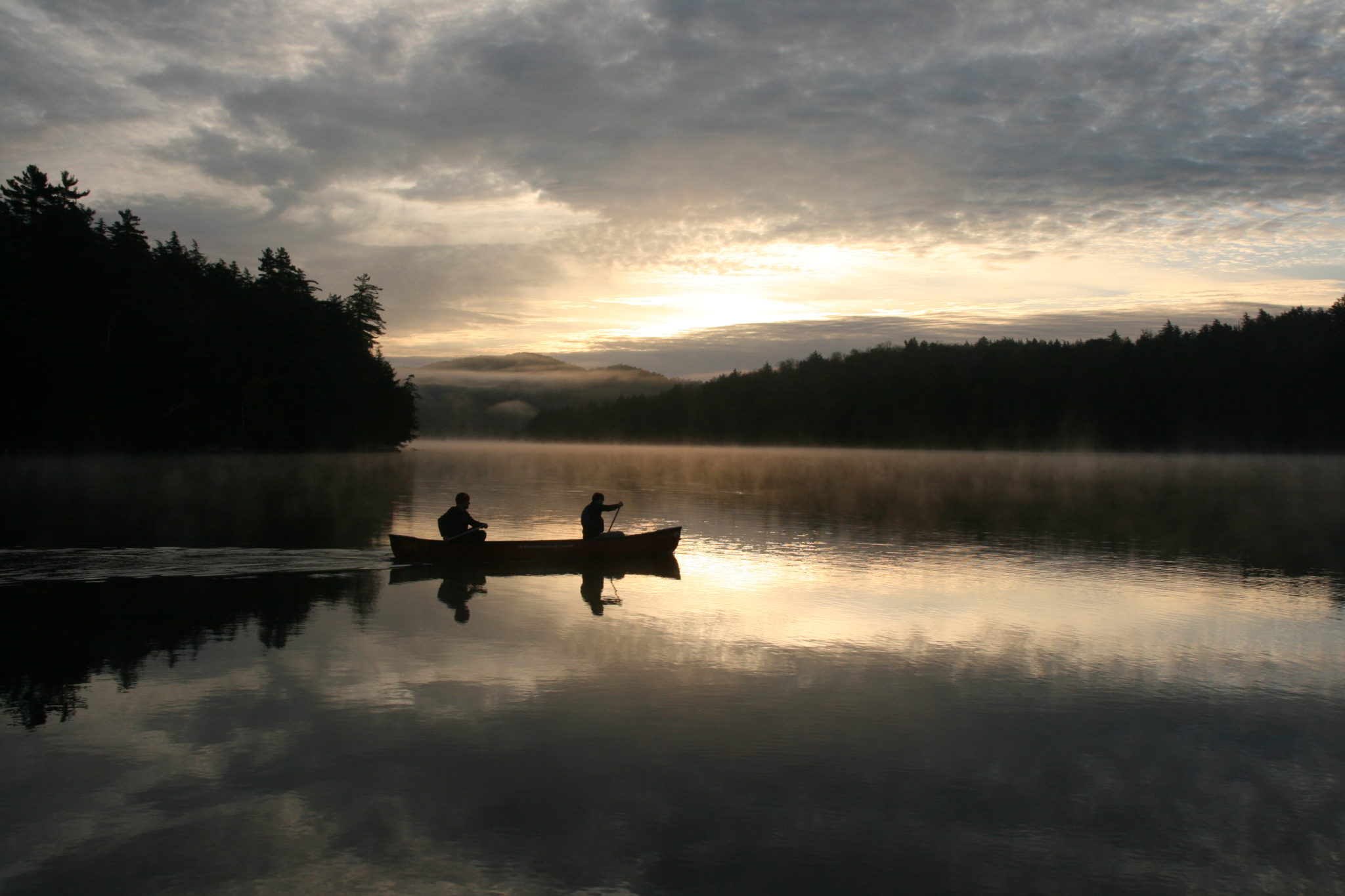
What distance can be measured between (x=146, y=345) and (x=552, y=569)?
228ft

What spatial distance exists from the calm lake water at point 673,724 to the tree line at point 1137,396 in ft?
403

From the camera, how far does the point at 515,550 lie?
2167cm

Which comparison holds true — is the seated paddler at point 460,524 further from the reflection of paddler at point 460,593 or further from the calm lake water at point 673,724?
the calm lake water at point 673,724

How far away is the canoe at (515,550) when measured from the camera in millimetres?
21531

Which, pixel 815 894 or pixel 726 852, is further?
pixel 726 852

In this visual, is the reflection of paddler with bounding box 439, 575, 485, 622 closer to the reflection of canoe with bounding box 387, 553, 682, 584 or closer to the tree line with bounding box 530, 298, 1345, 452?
the reflection of canoe with bounding box 387, 553, 682, 584

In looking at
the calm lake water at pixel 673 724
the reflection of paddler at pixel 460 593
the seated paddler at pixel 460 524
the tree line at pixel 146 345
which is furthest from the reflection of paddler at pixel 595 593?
the tree line at pixel 146 345

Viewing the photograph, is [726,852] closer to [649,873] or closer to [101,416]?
[649,873]

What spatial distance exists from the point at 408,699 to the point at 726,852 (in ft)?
16.4

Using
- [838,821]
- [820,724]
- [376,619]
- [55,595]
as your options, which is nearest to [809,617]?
[820,724]

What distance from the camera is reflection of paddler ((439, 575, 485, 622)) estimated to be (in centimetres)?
1611

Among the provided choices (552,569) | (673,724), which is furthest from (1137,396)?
(673,724)

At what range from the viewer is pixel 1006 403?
150 meters

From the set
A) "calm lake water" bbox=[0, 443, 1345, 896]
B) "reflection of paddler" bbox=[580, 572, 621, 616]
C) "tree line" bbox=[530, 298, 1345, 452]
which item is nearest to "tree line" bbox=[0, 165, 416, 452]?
"calm lake water" bbox=[0, 443, 1345, 896]
